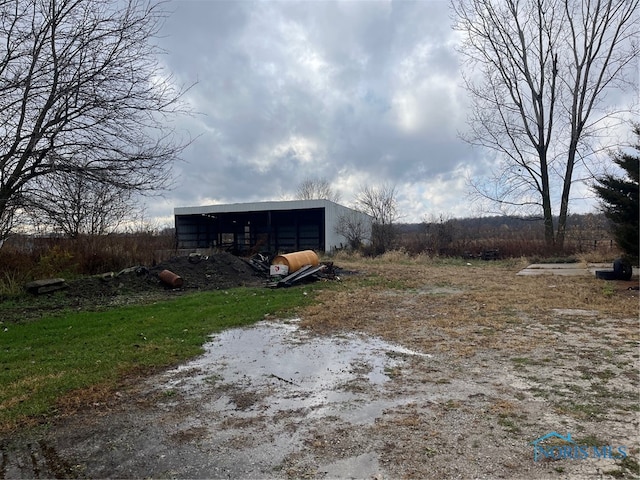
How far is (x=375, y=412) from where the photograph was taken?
3461 millimetres

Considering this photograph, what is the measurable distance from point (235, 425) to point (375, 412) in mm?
1199

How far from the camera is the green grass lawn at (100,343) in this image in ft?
13.3

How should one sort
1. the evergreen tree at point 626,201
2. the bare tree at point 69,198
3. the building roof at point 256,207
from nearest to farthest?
the bare tree at point 69,198 → the evergreen tree at point 626,201 → the building roof at point 256,207

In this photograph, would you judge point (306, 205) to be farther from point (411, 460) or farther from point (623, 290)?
point (411, 460)

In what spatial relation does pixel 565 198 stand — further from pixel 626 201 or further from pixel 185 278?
pixel 185 278

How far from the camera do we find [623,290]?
9.65 metres

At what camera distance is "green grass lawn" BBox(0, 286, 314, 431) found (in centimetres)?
406

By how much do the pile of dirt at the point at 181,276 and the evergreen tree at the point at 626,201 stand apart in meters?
10.4

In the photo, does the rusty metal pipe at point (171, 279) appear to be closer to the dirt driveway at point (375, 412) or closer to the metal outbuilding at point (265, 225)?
the dirt driveway at point (375, 412)

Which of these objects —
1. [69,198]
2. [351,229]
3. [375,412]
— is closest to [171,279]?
[69,198]
